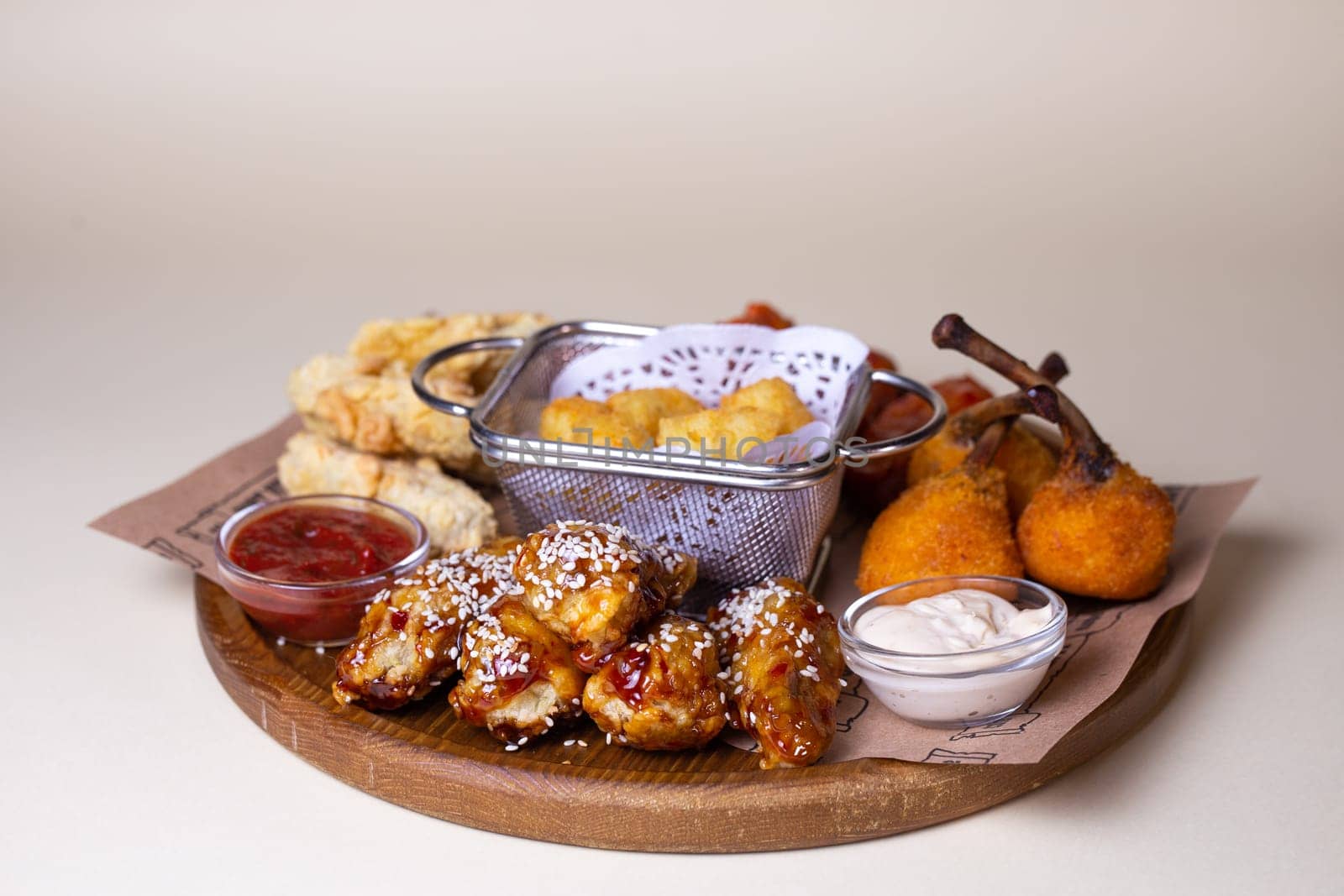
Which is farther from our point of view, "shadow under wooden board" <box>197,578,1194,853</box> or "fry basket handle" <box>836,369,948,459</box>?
"fry basket handle" <box>836,369,948,459</box>

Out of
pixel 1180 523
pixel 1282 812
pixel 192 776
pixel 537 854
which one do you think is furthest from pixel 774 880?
pixel 1180 523

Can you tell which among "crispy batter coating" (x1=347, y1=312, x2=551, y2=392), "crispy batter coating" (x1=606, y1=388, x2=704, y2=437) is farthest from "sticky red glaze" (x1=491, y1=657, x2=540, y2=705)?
"crispy batter coating" (x1=347, y1=312, x2=551, y2=392)

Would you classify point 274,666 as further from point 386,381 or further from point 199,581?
point 386,381

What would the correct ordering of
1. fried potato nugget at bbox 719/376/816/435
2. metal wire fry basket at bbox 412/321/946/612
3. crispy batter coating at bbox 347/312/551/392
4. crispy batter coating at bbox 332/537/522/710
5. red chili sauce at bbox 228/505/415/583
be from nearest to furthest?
1. crispy batter coating at bbox 332/537/522/710
2. metal wire fry basket at bbox 412/321/946/612
3. red chili sauce at bbox 228/505/415/583
4. fried potato nugget at bbox 719/376/816/435
5. crispy batter coating at bbox 347/312/551/392

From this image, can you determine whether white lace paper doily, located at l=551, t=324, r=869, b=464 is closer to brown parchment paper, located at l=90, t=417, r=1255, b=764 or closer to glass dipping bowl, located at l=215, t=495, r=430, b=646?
brown parchment paper, located at l=90, t=417, r=1255, b=764

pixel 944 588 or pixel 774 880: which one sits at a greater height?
pixel 944 588
